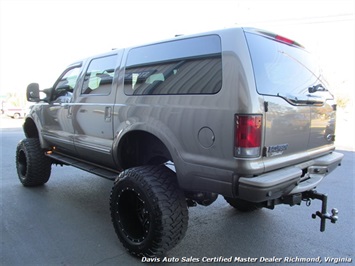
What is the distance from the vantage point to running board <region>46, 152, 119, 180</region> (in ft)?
11.8

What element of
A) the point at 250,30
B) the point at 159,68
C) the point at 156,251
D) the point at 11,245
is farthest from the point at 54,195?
the point at 250,30

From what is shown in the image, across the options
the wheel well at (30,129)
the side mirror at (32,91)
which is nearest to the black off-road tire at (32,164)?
the wheel well at (30,129)

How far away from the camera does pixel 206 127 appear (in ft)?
7.93

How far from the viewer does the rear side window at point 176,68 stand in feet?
8.21

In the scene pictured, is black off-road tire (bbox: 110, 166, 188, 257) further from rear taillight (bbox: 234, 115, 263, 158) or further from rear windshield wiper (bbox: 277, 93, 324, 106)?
rear windshield wiper (bbox: 277, 93, 324, 106)

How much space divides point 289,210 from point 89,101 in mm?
3138

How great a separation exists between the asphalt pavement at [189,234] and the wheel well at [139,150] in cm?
90

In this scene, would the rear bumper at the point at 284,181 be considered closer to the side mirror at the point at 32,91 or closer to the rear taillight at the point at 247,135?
the rear taillight at the point at 247,135

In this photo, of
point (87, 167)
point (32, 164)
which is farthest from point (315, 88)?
point (32, 164)

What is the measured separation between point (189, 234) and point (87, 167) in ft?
5.26

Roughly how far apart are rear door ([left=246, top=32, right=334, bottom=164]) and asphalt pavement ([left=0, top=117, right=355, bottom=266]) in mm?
1099

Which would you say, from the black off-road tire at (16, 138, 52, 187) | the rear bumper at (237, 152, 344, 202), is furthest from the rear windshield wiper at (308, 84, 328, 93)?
the black off-road tire at (16, 138, 52, 187)

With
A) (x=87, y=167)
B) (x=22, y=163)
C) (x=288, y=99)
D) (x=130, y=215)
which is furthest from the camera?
(x=22, y=163)

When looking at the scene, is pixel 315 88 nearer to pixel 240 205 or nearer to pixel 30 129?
pixel 240 205
